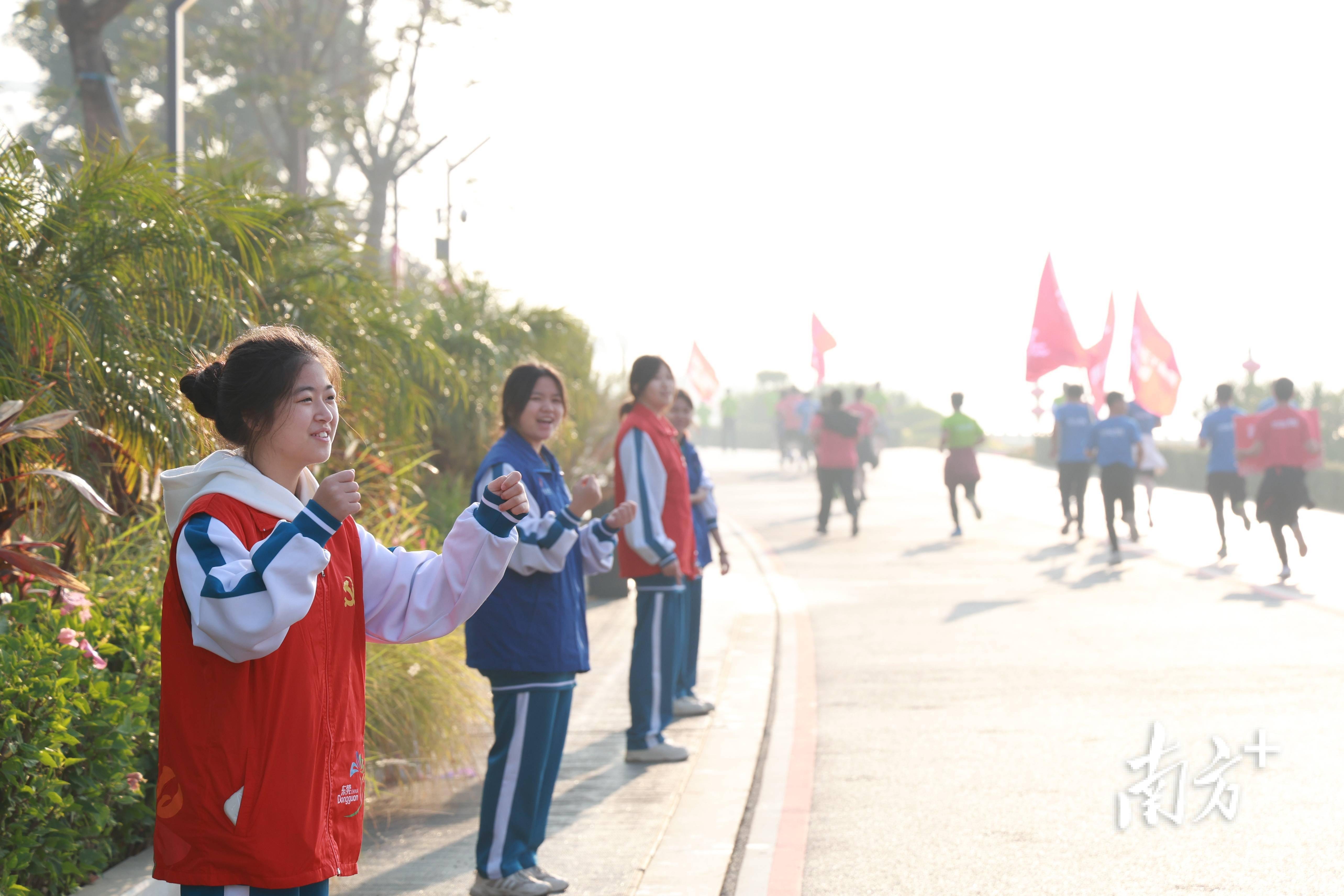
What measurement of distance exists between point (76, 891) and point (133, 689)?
2.19 ft

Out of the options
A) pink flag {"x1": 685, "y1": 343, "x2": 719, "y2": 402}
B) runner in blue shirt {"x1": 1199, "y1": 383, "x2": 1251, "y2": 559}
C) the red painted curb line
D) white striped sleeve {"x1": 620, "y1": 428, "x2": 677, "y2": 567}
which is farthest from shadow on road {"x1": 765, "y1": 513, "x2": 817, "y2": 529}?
pink flag {"x1": 685, "y1": 343, "x2": 719, "y2": 402}

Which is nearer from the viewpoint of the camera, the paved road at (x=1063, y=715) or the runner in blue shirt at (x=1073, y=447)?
the paved road at (x=1063, y=715)

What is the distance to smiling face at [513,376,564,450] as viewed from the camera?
4879 millimetres

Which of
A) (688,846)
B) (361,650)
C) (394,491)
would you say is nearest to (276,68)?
(394,491)

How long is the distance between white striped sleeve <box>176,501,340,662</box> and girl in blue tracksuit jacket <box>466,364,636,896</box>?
194 cm

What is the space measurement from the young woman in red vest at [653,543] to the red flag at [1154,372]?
18.5 m

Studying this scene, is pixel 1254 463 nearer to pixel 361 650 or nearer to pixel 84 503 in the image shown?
pixel 84 503

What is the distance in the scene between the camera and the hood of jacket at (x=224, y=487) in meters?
2.67

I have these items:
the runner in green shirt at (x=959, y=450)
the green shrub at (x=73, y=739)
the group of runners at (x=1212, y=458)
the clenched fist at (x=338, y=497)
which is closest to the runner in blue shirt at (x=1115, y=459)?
the group of runners at (x=1212, y=458)

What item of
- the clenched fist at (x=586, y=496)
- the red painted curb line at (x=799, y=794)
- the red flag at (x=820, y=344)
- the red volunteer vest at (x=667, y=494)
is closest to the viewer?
the clenched fist at (x=586, y=496)

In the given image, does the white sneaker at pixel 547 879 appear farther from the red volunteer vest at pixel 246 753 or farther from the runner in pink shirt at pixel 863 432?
the runner in pink shirt at pixel 863 432

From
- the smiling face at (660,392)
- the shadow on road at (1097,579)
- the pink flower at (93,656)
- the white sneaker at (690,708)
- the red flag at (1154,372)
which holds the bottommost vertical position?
the white sneaker at (690,708)

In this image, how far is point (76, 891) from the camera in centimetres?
425

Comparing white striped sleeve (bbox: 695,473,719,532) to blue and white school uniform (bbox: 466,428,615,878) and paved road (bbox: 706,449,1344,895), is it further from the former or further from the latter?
blue and white school uniform (bbox: 466,428,615,878)
